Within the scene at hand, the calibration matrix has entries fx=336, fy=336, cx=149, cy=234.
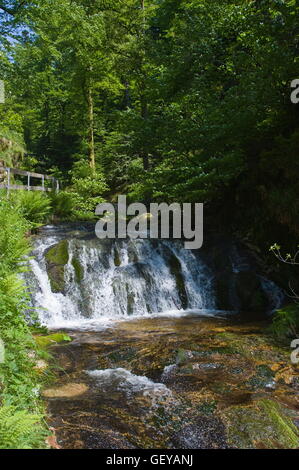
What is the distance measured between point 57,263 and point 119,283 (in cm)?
166

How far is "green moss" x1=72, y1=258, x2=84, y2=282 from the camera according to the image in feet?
27.7

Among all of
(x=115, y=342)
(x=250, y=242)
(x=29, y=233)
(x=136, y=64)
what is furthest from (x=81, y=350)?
(x=136, y=64)

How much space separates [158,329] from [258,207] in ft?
16.5

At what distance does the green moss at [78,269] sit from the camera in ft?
27.7

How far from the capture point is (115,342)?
5.74 m

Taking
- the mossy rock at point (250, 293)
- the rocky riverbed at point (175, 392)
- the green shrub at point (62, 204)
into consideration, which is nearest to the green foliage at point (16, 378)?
the rocky riverbed at point (175, 392)

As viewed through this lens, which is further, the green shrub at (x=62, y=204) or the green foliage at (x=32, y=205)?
the green shrub at (x=62, y=204)

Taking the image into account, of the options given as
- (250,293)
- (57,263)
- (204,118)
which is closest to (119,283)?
(57,263)

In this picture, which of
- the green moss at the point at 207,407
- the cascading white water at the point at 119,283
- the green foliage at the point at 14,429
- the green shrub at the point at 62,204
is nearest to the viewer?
the green foliage at the point at 14,429

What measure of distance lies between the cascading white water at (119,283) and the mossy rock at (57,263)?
10cm

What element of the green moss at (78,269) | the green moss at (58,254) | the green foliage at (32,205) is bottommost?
the green moss at (78,269)

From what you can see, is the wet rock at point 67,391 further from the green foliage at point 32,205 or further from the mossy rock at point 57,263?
the green foliage at point 32,205

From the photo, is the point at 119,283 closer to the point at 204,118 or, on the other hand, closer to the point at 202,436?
the point at 204,118

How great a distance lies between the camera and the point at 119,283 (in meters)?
8.68
